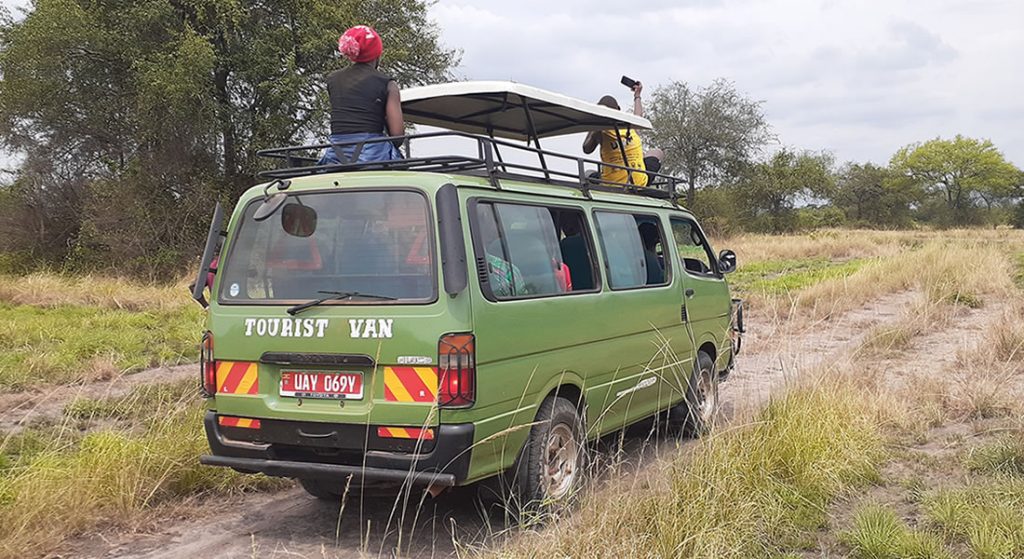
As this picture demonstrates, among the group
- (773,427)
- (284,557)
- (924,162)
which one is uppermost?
(924,162)

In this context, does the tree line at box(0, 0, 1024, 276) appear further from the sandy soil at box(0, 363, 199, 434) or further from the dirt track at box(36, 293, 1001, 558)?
the dirt track at box(36, 293, 1001, 558)

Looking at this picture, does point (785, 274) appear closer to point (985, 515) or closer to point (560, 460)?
point (560, 460)

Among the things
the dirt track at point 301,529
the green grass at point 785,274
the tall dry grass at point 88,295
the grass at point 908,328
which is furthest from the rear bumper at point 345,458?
the green grass at point 785,274

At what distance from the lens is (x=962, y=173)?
213 ft

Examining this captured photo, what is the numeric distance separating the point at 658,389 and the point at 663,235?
1281 millimetres

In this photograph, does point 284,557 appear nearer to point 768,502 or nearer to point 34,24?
point 768,502

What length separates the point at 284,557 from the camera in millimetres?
4297

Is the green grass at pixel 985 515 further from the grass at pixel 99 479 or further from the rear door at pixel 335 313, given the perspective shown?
the grass at pixel 99 479

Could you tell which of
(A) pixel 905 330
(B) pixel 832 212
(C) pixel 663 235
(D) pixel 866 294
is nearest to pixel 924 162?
(B) pixel 832 212

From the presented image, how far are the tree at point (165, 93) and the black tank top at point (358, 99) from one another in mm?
16715

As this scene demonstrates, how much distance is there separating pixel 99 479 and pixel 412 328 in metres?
2.23

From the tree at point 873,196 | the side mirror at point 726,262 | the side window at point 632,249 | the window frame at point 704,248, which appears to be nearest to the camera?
the side window at point 632,249

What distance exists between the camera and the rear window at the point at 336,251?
4266 millimetres

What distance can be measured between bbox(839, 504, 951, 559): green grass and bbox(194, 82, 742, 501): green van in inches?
64.0
